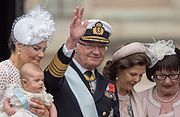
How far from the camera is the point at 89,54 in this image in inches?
191

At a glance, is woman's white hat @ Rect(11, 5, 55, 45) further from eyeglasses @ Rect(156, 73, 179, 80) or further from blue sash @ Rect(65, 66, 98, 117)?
eyeglasses @ Rect(156, 73, 179, 80)

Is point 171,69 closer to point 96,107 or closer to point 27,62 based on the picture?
point 96,107

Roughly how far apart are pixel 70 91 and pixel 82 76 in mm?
133

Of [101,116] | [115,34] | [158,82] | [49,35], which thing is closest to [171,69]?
[158,82]

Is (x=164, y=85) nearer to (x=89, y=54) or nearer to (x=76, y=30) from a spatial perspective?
(x=89, y=54)

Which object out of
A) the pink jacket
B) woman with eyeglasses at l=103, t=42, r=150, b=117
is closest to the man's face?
woman with eyeglasses at l=103, t=42, r=150, b=117

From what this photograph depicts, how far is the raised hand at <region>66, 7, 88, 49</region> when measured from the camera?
4645 mm

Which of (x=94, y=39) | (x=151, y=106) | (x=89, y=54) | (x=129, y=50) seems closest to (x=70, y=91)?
(x=89, y=54)

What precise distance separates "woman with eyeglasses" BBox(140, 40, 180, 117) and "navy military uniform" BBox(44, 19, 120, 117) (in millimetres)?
397

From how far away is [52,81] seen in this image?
4.68 metres

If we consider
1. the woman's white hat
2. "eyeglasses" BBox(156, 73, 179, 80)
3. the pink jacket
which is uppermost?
the woman's white hat

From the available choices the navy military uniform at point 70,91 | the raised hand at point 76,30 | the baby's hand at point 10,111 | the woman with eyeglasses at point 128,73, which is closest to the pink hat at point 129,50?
the woman with eyeglasses at point 128,73

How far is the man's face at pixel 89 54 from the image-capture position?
485cm

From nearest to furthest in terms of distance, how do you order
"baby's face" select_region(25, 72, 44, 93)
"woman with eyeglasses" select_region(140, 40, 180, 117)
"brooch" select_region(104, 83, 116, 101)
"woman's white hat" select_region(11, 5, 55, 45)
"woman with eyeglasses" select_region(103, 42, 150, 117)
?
"baby's face" select_region(25, 72, 44, 93) < "woman's white hat" select_region(11, 5, 55, 45) < "brooch" select_region(104, 83, 116, 101) < "woman with eyeglasses" select_region(103, 42, 150, 117) < "woman with eyeglasses" select_region(140, 40, 180, 117)
